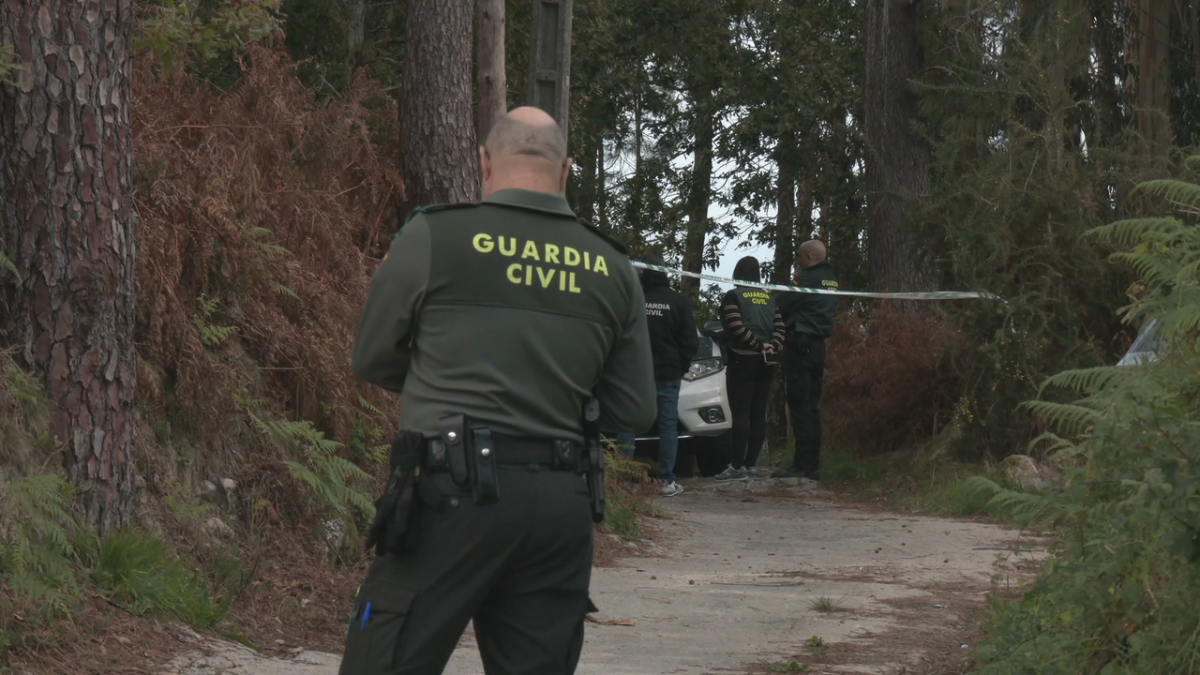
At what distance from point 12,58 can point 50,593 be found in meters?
2.24

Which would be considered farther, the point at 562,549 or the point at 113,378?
the point at 113,378

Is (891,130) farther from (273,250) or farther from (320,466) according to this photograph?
(320,466)

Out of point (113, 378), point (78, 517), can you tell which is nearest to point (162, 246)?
point (113, 378)

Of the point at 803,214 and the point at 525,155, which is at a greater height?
the point at 803,214

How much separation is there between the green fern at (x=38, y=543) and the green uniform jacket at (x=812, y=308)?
29.3ft

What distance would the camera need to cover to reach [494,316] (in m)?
3.72

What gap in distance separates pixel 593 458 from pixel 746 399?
10632 mm

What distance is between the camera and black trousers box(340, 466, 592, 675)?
363cm

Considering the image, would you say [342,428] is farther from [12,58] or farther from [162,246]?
[12,58]

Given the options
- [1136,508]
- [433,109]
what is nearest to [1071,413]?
[1136,508]

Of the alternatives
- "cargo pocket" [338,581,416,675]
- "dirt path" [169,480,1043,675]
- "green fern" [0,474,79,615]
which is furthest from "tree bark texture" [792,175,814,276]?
"cargo pocket" [338,581,416,675]

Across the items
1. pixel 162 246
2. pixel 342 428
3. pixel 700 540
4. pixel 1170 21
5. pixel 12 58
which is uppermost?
pixel 1170 21

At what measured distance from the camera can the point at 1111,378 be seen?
571 cm

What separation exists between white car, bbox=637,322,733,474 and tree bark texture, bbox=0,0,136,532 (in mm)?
9463
